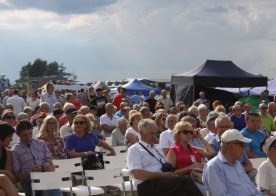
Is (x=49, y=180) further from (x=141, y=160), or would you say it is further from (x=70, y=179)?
(x=141, y=160)

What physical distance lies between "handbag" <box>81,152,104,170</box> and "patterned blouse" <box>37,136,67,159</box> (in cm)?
33

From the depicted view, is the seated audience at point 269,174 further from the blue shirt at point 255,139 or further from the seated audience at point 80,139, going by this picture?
the seated audience at point 80,139

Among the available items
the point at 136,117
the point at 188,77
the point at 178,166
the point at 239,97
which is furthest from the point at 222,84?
the point at 178,166

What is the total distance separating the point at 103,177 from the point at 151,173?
86cm

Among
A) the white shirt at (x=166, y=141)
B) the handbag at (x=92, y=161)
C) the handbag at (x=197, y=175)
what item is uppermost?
the white shirt at (x=166, y=141)

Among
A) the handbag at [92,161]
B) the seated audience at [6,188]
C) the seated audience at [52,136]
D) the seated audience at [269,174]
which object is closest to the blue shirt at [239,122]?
the handbag at [92,161]

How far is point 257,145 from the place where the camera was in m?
7.54

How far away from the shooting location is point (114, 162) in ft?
23.9

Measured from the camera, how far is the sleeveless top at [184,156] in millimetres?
6141

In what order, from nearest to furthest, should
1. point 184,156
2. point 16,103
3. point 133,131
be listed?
1. point 184,156
2. point 133,131
3. point 16,103

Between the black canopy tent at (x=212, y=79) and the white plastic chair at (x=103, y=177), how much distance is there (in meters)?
11.2

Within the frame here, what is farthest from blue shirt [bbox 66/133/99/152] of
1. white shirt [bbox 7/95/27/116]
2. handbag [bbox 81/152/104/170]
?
white shirt [bbox 7/95/27/116]

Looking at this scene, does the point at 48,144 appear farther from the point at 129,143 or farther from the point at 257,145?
the point at 257,145

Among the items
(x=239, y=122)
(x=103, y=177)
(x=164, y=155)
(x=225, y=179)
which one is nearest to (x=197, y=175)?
(x=164, y=155)
